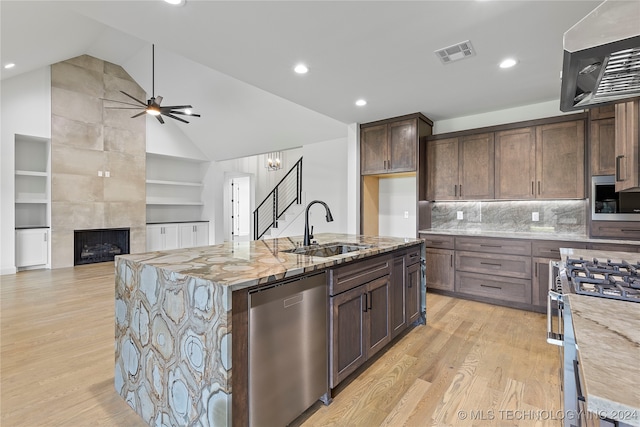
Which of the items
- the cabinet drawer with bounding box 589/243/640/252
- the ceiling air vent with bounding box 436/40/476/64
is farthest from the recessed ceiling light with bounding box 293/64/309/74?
the cabinet drawer with bounding box 589/243/640/252

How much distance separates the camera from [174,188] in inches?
349

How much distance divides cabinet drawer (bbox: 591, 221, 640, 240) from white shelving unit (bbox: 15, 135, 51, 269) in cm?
886

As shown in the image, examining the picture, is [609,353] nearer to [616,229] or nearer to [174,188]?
[616,229]

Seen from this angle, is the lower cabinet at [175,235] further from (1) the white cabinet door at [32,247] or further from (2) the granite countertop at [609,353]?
(2) the granite countertop at [609,353]

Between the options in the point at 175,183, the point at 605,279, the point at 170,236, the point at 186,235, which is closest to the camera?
the point at 605,279

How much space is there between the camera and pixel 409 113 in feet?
14.5

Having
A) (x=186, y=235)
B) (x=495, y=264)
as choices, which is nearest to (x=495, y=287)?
(x=495, y=264)

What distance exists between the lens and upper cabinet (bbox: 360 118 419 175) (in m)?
4.43

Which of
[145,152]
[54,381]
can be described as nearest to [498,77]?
[54,381]

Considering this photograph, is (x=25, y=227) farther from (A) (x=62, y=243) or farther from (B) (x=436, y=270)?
(B) (x=436, y=270)

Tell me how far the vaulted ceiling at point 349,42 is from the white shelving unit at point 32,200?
1.52 m

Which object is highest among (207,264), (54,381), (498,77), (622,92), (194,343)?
(498,77)

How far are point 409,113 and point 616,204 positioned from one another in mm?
2598

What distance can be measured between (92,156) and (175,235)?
107 inches
